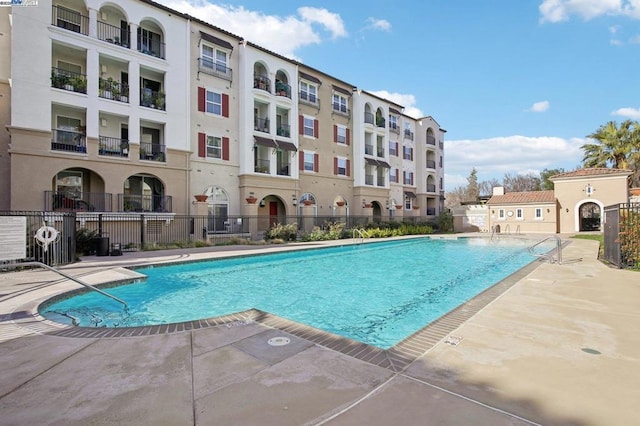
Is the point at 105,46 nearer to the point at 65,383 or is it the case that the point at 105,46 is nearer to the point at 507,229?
the point at 65,383

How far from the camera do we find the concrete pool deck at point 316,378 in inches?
101

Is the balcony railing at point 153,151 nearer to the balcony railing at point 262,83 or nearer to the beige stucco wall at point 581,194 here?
the balcony railing at point 262,83

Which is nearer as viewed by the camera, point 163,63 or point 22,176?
point 22,176

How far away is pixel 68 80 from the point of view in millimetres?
16703

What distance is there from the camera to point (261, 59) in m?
24.0

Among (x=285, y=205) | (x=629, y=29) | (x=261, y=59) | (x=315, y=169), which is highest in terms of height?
(x=261, y=59)

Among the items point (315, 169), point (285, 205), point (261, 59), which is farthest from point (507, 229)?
point (261, 59)

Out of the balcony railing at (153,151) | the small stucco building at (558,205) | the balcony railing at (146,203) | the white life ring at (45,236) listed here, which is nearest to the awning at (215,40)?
the balcony railing at (153,151)

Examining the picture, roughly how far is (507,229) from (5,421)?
37.3 m

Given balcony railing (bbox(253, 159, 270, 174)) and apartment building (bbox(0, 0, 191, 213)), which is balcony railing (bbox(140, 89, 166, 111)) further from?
balcony railing (bbox(253, 159, 270, 174))

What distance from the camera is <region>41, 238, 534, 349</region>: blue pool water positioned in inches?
254

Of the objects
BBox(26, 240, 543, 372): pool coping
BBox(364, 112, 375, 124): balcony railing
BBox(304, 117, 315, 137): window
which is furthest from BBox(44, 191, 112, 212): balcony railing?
BBox(364, 112, 375, 124): balcony railing

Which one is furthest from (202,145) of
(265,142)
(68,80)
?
(68,80)

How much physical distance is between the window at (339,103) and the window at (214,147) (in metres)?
12.3
